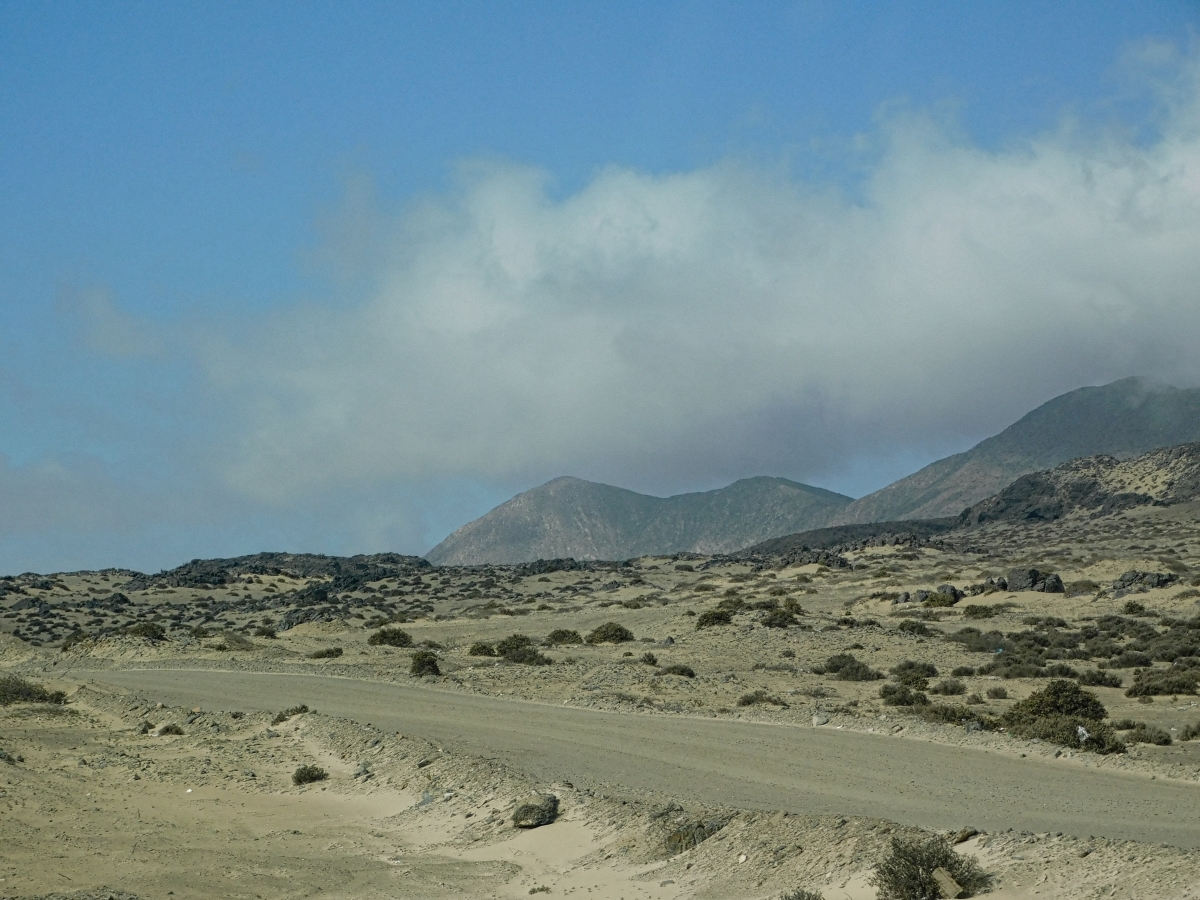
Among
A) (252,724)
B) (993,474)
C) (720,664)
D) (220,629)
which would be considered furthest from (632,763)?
(993,474)

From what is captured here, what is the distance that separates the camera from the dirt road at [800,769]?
45.1 ft

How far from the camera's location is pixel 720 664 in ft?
118

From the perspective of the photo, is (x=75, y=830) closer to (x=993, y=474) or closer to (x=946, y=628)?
(x=946, y=628)

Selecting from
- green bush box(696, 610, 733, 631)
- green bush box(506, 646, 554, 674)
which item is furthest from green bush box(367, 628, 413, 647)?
green bush box(696, 610, 733, 631)

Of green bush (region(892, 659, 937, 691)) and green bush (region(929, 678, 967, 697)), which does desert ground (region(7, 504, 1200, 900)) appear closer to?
green bush (region(929, 678, 967, 697))

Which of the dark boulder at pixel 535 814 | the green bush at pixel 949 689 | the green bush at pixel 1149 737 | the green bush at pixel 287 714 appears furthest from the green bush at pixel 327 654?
the green bush at pixel 1149 737

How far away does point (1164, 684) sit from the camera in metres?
26.8

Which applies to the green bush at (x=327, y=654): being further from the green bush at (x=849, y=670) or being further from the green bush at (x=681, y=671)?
the green bush at (x=849, y=670)

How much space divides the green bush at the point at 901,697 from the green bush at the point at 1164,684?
527 centimetres

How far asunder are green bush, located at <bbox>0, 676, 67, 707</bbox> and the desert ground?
1.89 feet

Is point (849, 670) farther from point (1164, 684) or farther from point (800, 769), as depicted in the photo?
point (800, 769)

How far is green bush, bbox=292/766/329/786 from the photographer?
20070mm

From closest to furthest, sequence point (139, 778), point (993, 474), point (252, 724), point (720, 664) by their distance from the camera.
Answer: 1. point (139, 778)
2. point (252, 724)
3. point (720, 664)
4. point (993, 474)

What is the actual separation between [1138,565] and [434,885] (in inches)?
2136
